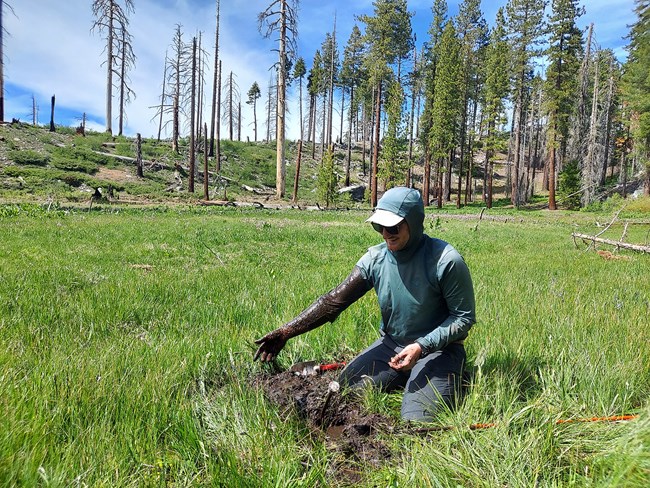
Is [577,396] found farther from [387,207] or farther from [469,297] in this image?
[387,207]

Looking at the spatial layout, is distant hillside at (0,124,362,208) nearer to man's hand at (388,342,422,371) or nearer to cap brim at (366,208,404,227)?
cap brim at (366,208,404,227)

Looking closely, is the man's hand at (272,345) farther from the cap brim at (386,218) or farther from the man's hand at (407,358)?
the cap brim at (386,218)

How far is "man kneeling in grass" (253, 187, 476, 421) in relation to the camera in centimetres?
265

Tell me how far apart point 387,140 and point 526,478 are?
35.8 metres

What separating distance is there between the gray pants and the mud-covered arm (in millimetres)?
436

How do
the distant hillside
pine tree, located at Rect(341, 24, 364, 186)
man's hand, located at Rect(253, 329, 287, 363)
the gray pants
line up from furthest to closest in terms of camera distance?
pine tree, located at Rect(341, 24, 364, 186), the distant hillside, man's hand, located at Rect(253, 329, 287, 363), the gray pants

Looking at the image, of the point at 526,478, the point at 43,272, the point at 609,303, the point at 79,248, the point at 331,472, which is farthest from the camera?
the point at 79,248

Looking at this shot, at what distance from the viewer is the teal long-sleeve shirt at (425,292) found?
2.69 metres

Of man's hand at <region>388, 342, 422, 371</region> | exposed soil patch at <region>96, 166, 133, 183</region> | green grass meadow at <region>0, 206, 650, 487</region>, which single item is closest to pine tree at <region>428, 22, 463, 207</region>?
exposed soil patch at <region>96, 166, 133, 183</region>

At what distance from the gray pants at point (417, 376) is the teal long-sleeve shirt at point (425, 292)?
0.17 m

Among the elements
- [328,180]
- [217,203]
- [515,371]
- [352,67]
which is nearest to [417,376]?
[515,371]

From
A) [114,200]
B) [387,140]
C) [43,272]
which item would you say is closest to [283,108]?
[387,140]

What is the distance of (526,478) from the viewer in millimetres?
1777

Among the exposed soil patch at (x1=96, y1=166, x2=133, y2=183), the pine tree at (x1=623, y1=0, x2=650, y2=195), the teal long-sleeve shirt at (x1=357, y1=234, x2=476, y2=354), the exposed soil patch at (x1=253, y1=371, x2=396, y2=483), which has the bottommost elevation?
the exposed soil patch at (x1=253, y1=371, x2=396, y2=483)
